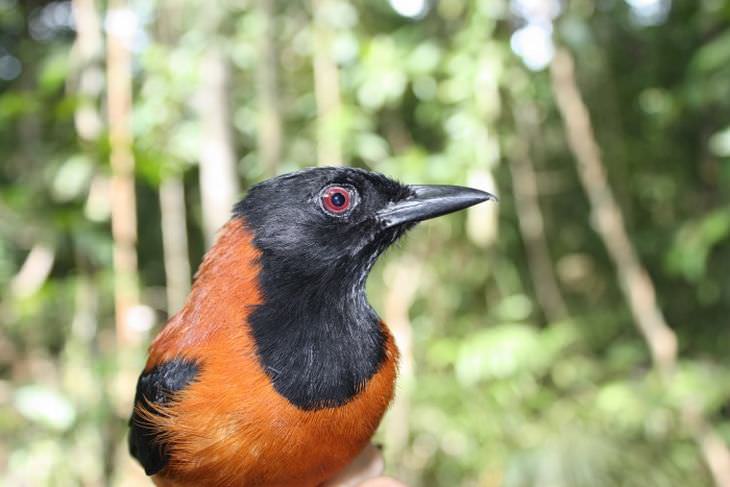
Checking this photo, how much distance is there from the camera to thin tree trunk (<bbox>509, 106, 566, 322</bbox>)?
241 inches

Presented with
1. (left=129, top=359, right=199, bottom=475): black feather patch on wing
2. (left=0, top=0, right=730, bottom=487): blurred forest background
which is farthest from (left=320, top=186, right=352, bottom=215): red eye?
(left=0, top=0, right=730, bottom=487): blurred forest background

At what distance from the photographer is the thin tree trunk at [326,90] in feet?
16.2

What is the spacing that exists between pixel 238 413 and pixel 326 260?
2.08 feet

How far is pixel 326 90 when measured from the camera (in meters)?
5.36

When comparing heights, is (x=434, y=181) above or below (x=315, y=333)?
above

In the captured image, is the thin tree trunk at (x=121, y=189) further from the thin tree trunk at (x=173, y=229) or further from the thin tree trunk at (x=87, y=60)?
the thin tree trunk at (x=173, y=229)

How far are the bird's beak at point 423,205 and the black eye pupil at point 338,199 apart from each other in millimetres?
148

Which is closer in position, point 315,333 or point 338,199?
point 315,333

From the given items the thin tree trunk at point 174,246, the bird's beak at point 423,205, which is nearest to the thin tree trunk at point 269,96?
the thin tree trunk at point 174,246

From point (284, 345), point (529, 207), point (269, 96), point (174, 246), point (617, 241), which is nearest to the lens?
point (284, 345)

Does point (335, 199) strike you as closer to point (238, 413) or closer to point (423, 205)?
point (423, 205)

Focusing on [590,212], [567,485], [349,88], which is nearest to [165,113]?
[349,88]

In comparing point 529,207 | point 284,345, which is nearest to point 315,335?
point 284,345

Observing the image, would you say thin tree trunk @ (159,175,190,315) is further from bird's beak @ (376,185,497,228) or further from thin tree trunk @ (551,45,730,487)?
bird's beak @ (376,185,497,228)
